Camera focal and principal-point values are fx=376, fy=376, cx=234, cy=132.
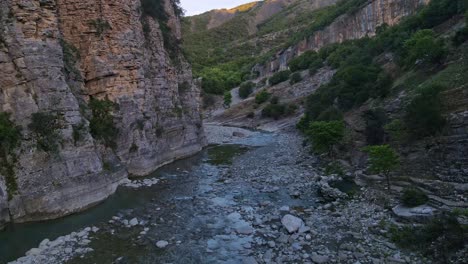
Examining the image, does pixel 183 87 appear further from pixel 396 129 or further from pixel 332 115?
pixel 396 129

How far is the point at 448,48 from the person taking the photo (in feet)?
92.0

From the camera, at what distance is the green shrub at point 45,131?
18.4 metres

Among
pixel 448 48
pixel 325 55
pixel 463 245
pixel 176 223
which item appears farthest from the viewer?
pixel 325 55

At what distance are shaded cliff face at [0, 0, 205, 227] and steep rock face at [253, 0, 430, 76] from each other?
57.9m

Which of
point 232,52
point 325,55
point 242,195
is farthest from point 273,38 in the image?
point 242,195

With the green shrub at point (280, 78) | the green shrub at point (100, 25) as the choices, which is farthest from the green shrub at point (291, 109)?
the green shrub at point (100, 25)

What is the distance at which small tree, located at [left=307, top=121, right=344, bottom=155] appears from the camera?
28312 millimetres

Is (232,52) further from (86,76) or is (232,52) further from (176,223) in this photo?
(176,223)

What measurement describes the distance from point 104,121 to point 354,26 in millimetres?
77401

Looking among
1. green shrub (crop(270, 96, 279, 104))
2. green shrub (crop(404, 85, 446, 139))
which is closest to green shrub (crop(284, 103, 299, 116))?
green shrub (crop(270, 96, 279, 104))

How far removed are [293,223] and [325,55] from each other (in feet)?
242

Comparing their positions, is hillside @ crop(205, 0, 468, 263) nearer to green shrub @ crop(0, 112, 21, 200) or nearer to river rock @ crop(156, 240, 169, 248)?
river rock @ crop(156, 240, 169, 248)

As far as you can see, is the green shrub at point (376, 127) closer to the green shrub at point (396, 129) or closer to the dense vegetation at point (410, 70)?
the dense vegetation at point (410, 70)

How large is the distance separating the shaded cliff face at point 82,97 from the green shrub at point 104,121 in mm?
168
